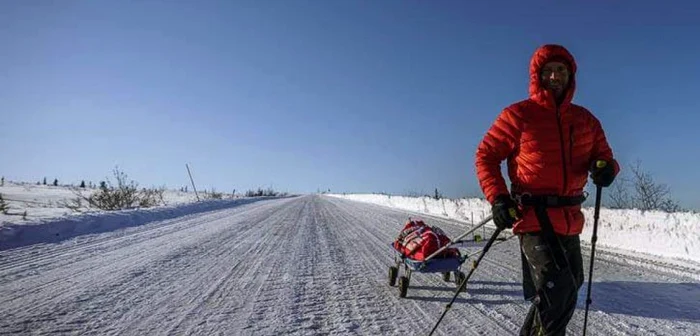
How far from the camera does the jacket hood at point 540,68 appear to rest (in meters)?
2.98

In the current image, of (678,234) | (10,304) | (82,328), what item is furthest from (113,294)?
(678,234)

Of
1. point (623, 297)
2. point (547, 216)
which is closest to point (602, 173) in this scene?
point (547, 216)

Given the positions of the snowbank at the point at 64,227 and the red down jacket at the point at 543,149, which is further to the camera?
the snowbank at the point at 64,227

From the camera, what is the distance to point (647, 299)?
496 cm

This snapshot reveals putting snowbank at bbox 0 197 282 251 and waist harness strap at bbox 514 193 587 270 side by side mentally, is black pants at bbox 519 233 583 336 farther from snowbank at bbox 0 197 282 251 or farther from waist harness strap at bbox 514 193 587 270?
snowbank at bbox 0 197 282 251

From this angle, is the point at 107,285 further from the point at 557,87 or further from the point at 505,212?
the point at 557,87

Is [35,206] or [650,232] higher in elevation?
[35,206]

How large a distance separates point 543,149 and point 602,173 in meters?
0.40

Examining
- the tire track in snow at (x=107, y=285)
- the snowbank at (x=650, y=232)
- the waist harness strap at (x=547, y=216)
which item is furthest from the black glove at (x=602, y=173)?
the snowbank at (x=650, y=232)

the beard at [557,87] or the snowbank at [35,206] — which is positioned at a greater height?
the beard at [557,87]

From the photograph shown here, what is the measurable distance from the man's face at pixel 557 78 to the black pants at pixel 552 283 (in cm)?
103

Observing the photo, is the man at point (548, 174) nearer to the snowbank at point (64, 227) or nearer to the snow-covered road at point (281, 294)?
the snow-covered road at point (281, 294)

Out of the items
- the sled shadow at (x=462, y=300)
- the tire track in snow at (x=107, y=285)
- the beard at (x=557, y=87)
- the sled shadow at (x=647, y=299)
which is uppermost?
the beard at (x=557, y=87)

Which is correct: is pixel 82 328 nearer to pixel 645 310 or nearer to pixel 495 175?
pixel 495 175
